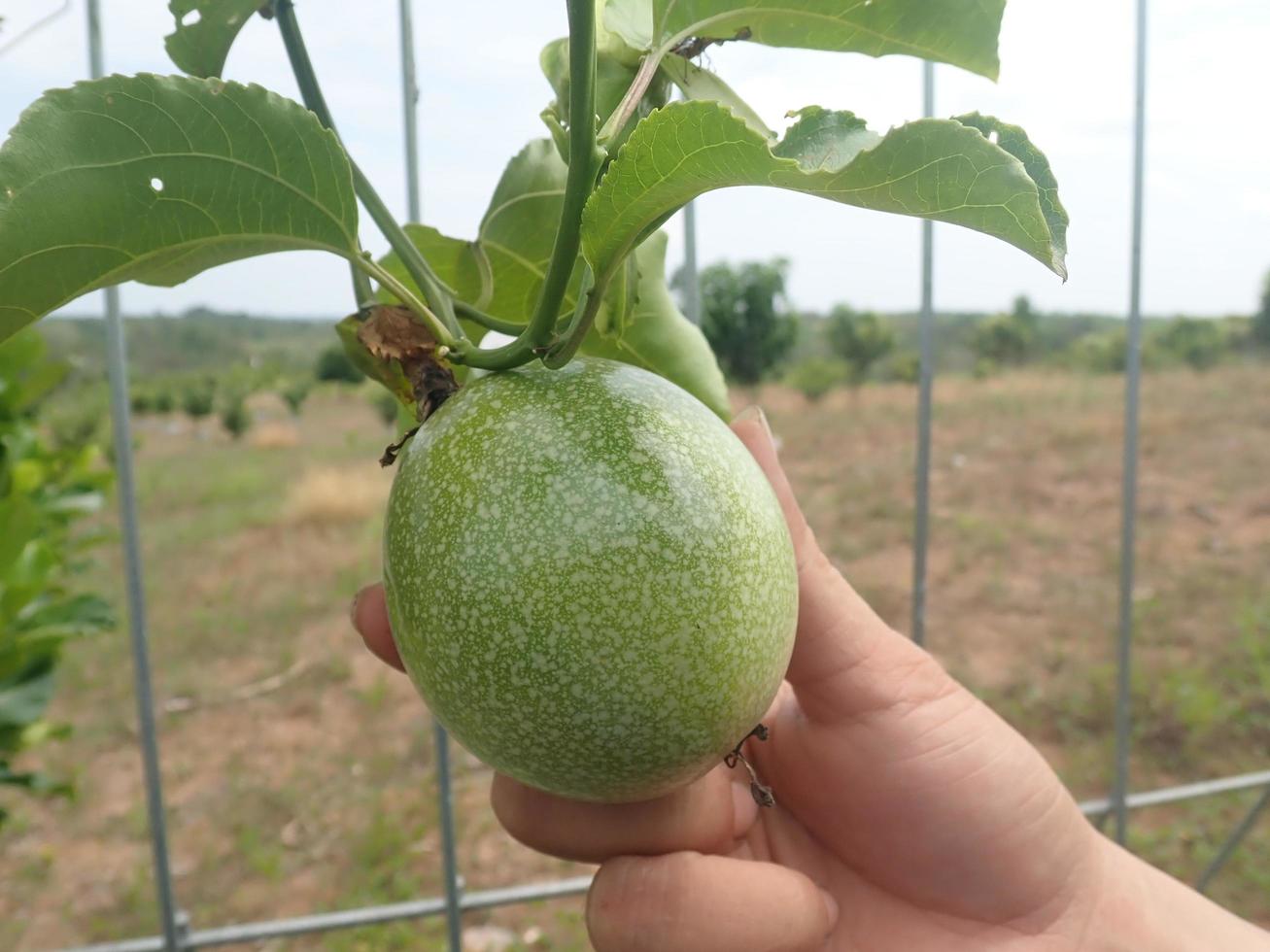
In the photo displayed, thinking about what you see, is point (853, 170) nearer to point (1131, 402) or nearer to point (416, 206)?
point (416, 206)

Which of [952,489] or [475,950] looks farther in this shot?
[952,489]

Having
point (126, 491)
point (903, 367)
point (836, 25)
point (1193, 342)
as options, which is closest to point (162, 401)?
point (903, 367)

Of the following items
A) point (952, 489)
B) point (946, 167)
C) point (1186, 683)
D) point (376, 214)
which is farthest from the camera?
point (952, 489)

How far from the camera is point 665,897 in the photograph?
828mm

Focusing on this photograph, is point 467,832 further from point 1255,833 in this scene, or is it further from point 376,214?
point 376,214

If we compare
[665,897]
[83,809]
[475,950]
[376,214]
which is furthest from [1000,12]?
[83,809]

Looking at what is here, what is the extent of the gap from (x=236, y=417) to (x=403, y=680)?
1087 centimetres

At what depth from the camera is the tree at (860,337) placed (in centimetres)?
1556

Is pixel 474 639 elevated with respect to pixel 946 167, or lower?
lower

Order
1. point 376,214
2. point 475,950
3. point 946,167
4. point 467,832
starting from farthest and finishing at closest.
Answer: point 467,832 → point 475,950 → point 376,214 → point 946,167

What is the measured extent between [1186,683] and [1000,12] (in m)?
4.00

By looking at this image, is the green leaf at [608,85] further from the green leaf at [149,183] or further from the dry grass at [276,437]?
the dry grass at [276,437]

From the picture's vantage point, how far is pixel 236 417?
13945mm

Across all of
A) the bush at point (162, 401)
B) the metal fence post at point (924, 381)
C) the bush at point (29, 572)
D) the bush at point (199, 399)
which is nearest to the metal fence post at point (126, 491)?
the bush at point (29, 572)
